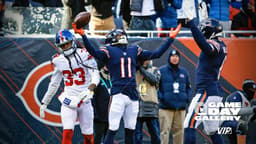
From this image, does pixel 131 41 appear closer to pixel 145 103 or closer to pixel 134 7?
pixel 134 7

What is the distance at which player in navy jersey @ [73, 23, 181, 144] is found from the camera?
7391mm

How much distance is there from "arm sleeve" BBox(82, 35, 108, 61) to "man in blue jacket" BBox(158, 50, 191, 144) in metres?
1.24

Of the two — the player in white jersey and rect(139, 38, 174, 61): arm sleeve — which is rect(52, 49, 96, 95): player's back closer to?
the player in white jersey

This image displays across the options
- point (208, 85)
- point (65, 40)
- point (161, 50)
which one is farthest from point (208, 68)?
point (65, 40)

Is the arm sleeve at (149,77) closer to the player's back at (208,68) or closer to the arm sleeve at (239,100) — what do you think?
the player's back at (208,68)

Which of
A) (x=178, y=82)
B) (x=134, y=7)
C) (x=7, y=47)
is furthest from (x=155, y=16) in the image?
(x=7, y=47)

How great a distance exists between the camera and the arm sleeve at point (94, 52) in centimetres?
735

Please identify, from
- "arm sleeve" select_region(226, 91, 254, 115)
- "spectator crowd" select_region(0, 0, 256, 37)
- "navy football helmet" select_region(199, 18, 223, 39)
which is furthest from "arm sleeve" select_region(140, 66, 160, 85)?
"arm sleeve" select_region(226, 91, 254, 115)

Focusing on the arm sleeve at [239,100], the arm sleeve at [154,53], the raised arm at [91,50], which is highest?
the raised arm at [91,50]


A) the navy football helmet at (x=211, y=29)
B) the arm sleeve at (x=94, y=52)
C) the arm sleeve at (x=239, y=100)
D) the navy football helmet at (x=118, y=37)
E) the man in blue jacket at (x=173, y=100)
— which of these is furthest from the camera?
the arm sleeve at (x=239, y=100)

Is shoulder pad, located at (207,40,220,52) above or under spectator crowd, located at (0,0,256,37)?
under

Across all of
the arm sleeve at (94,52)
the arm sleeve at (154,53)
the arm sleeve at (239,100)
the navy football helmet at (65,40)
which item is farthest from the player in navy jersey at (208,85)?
the navy football helmet at (65,40)

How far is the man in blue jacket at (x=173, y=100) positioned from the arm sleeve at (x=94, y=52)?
1240 mm

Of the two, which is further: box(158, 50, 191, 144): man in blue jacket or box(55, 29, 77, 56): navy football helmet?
box(158, 50, 191, 144): man in blue jacket
